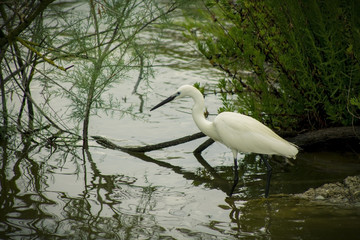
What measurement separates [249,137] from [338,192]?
992 millimetres

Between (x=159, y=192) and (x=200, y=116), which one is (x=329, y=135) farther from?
(x=159, y=192)

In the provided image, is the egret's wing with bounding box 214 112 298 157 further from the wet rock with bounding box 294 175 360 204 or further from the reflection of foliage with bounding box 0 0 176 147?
the reflection of foliage with bounding box 0 0 176 147

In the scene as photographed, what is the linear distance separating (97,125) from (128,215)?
293cm

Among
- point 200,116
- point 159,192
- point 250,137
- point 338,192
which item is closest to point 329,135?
point 338,192

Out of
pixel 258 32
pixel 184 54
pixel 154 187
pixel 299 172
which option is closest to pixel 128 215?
pixel 154 187

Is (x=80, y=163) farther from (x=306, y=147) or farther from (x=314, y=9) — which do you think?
(x=314, y=9)

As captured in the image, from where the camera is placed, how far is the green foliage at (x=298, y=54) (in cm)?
536

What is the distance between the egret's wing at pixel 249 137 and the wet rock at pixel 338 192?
420mm

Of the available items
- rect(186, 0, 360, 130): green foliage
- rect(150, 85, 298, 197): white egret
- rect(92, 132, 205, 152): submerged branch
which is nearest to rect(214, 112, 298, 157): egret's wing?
Answer: rect(150, 85, 298, 197): white egret

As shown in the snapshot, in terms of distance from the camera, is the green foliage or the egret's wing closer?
the egret's wing

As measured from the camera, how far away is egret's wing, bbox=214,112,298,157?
203 inches

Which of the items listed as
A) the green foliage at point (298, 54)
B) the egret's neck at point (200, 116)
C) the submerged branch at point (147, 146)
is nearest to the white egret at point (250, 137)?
the egret's neck at point (200, 116)

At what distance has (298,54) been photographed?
541 cm

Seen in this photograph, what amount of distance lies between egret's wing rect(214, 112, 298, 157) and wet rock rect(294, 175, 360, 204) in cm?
42
